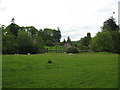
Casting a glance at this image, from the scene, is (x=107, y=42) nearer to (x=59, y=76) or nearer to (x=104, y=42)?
(x=104, y=42)

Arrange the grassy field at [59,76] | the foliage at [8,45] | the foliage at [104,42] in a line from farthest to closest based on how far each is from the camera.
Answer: the foliage at [104,42] → the foliage at [8,45] → the grassy field at [59,76]

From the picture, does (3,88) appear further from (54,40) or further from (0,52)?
(54,40)

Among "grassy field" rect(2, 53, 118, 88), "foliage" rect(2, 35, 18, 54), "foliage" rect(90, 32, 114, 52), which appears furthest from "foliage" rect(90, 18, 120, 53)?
"grassy field" rect(2, 53, 118, 88)

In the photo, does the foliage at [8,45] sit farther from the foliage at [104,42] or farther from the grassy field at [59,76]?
the grassy field at [59,76]

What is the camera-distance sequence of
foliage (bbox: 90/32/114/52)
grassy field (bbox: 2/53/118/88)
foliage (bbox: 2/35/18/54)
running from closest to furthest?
grassy field (bbox: 2/53/118/88) → foliage (bbox: 2/35/18/54) → foliage (bbox: 90/32/114/52)

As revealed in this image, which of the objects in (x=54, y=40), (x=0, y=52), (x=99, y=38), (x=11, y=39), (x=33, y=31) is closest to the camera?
(x=0, y=52)

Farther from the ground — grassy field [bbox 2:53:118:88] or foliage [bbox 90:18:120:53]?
foliage [bbox 90:18:120:53]

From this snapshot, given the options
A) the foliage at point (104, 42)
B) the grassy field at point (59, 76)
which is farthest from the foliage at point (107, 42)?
the grassy field at point (59, 76)

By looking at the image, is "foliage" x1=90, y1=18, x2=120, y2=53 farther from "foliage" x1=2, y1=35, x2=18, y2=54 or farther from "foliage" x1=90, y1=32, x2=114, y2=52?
"foliage" x1=2, y1=35, x2=18, y2=54

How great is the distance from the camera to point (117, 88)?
7957 mm

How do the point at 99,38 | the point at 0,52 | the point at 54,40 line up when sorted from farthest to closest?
the point at 54,40 < the point at 99,38 < the point at 0,52

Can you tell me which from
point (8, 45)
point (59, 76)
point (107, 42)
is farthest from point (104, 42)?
point (59, 76)

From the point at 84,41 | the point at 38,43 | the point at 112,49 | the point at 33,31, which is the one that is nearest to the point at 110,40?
the point at 112,49

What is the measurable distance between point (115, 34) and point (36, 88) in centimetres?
5398
